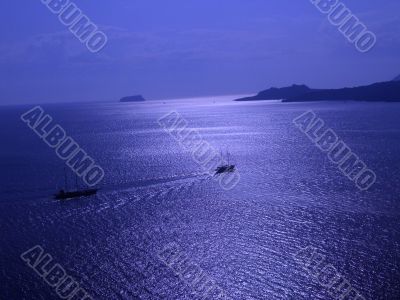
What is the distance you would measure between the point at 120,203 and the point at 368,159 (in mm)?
57330

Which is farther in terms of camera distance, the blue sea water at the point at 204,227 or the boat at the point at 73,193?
the boat at the point at 73,193

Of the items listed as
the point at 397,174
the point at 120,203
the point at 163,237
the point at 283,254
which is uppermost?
the point at 120,203

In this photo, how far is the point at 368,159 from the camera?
94188 millimetres

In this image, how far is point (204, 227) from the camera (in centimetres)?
5441

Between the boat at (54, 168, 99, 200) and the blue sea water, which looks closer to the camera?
the blue sea water

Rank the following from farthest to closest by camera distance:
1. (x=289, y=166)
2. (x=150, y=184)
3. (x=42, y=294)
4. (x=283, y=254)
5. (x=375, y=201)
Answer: (x=289, y=166)
(x=150, y=184)
(x=375, y=201)
(x=283, y=254)
(x=42, y=294)

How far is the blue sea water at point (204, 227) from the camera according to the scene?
39.0 meters

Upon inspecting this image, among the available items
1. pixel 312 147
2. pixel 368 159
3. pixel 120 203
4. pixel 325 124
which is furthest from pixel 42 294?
pixel 325 124

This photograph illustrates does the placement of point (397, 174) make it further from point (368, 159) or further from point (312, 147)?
point (312, 147)

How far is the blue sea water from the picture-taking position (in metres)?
39.0

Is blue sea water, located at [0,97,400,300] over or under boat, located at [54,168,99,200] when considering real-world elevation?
under

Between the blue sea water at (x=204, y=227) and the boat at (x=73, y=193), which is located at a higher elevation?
the boat at (x=73, y=193)

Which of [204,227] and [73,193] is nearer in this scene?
[204,227]

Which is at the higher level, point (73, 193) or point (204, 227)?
point (73, 193)
